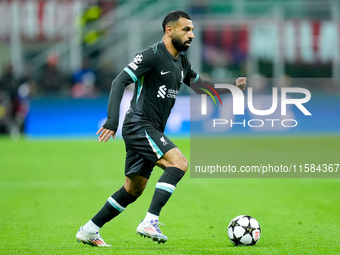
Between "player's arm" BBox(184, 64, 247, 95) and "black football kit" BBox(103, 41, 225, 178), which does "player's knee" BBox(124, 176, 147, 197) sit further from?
"player's arm" BBox(184, 64, 247, 95)

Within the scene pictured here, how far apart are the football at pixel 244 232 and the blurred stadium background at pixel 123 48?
1585cm

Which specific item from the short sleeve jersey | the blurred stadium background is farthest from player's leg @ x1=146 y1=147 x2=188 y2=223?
the blurred stadium background

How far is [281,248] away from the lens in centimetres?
639

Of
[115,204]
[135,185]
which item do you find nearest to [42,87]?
[115,204]

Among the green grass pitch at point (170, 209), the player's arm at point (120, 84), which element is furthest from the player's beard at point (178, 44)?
the green grass pitch at point (170, 209)

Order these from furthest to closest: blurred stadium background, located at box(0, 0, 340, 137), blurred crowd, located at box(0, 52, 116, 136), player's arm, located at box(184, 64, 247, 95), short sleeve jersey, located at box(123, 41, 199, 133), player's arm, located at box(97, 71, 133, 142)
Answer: blurred crowd, located at box(0, 52, 116, 136) < blurred stadium background, located at box(0, 0, 340, 137) < player's arm, located at box(184, 64, 247, 95) < short sleeve jersey, located at box(123, 41, 199, 133) < player's arm, located at box(97, 71, 133, 142)

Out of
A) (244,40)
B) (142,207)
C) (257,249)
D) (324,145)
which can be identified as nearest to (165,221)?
(142,207)

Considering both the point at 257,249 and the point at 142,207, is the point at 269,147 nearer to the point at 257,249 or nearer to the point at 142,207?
the point at 142,207

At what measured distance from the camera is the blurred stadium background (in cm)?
2406

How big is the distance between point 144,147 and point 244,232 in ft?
4.22

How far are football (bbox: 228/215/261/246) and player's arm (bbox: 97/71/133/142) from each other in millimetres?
1529

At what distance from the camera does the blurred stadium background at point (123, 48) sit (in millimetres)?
24062

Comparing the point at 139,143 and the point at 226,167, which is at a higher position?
the point at 139,143

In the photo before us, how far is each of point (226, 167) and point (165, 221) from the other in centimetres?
736
